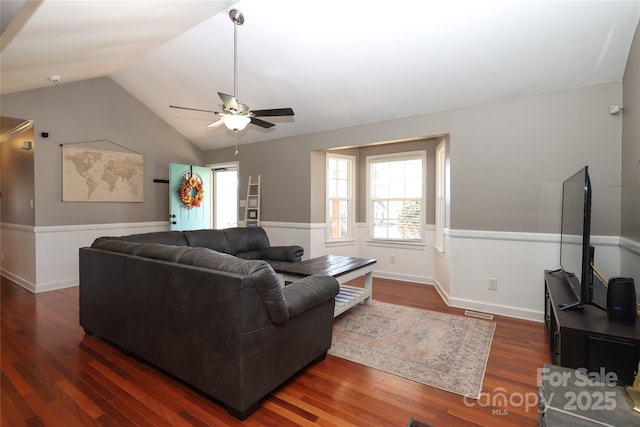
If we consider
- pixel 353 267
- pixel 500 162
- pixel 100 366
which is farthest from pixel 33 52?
pixel 500 162

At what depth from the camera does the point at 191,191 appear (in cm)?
596

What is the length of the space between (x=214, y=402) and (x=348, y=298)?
1.83 m

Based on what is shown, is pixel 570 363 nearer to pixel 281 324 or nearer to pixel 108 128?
pixel 281 324

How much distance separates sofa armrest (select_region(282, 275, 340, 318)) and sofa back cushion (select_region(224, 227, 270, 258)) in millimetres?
2385

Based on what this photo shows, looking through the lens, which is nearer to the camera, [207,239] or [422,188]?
[207,239]

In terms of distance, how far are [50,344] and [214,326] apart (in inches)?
81.4

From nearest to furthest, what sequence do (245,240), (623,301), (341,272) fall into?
(623,301) < (341,272) < (245,240)

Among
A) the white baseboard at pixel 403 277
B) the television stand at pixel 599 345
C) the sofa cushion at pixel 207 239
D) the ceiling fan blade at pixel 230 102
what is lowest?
the white baseboard at pixel 403 277

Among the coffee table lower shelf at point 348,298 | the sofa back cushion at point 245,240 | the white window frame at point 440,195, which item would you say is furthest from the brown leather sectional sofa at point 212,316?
the white window frame at point 440,195

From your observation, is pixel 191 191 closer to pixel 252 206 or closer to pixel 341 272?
pixel 252 206

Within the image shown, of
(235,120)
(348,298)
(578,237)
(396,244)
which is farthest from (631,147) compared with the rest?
(235,120)

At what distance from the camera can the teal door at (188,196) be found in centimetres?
584

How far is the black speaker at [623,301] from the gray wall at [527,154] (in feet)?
5.17

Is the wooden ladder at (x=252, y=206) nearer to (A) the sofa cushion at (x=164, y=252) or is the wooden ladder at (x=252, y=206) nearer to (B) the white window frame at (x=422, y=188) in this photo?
(B) the white window frame at (x=422, y=188)
